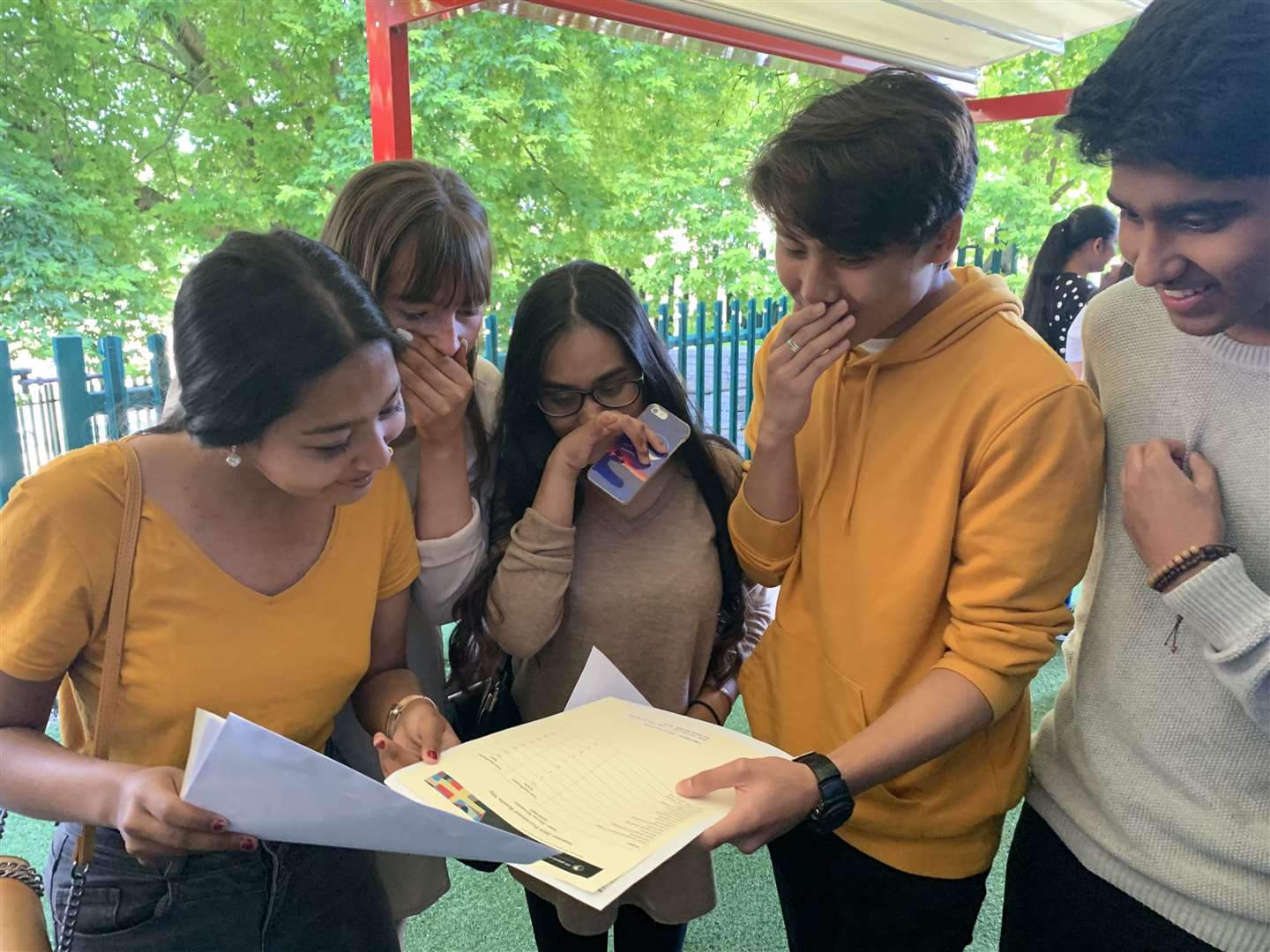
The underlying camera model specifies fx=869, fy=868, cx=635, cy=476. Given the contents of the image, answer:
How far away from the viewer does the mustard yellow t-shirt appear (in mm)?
1186

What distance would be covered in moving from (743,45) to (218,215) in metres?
6.23

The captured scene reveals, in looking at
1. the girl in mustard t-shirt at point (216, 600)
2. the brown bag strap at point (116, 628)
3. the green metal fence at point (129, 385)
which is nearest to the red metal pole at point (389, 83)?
the green metal fence at point (129, 385)

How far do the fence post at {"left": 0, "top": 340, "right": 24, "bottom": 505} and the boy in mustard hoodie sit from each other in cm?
415

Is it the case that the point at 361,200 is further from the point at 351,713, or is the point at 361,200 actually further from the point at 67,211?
the point at 67,211

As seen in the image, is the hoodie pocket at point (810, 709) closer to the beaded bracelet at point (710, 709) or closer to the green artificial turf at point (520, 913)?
the beaded bracelet at point (710, 709)

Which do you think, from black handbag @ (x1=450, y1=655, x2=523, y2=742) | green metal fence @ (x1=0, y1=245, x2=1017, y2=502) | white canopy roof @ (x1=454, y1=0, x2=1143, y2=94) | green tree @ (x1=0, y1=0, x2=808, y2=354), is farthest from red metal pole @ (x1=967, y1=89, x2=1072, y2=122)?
black handbag @ (x1=450, y1=655, x2=523, y2=742)

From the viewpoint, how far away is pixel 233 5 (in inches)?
313

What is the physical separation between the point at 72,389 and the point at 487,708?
3.77 meters

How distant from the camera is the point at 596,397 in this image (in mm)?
1764

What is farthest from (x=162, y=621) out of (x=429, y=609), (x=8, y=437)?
(x=8, y=437)

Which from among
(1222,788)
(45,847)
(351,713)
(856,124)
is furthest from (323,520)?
(45,847)

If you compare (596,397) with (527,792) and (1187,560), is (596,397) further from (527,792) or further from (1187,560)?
(1187,560)

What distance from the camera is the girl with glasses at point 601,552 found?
1.66m

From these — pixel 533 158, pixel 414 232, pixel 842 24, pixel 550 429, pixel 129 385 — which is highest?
pixel 842 24
